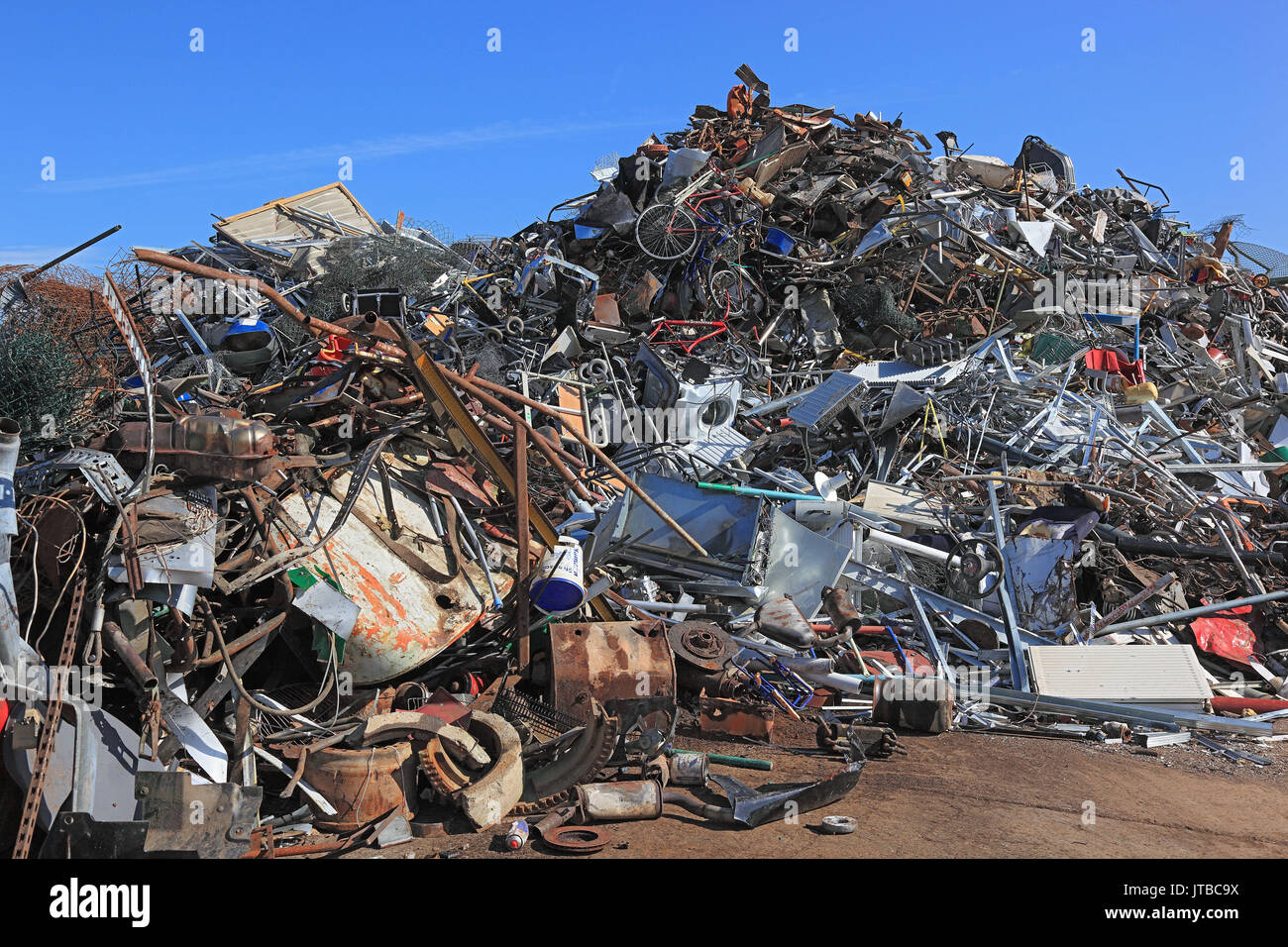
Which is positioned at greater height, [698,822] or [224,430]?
[224,430]

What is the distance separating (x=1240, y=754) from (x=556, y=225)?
9724 millimetres

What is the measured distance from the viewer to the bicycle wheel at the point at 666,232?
34.7ft

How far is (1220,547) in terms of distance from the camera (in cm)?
758

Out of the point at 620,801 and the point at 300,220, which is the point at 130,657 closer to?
the point at 620,801

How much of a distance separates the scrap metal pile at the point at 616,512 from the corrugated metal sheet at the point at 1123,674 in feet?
0.06

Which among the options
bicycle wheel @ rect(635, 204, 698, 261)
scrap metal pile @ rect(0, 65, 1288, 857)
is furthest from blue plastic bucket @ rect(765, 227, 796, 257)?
bicycle wheel @ rect(635, 204, 698, 261)

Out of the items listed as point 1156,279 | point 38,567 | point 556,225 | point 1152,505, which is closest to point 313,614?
point 38,567

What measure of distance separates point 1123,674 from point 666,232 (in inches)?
265

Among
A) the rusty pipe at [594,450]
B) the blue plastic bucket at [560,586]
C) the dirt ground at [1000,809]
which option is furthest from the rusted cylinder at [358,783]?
the rusty pipe at [594,450]

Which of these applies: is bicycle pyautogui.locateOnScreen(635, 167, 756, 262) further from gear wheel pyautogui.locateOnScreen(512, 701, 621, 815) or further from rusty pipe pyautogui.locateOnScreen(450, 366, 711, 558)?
gear wheel pyautogui.locateOnScreen(512, 701, 621, 815)

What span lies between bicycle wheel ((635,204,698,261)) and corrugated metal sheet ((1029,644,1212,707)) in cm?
625

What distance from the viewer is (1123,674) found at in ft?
19.9

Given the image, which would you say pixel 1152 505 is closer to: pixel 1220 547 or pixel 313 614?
pixel 1220 547

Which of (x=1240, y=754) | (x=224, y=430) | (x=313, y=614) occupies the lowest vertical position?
(x=1240, y=754)
